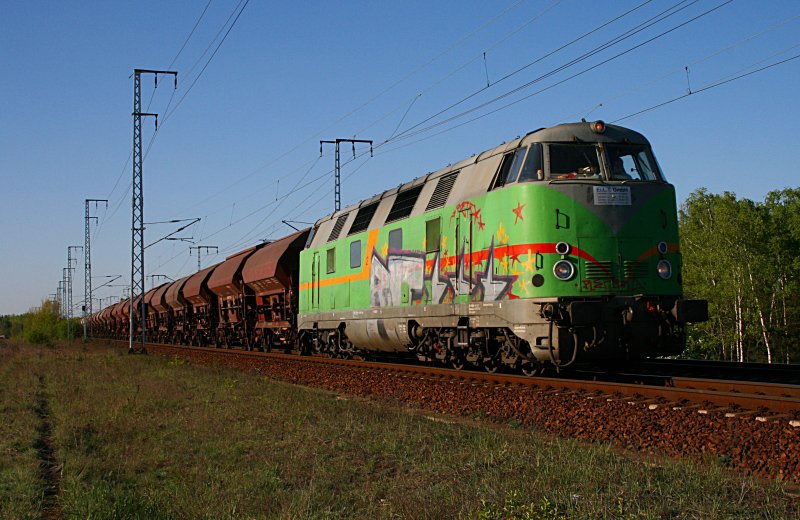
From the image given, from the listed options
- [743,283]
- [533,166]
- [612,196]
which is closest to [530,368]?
[612,196]

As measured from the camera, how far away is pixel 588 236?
1285 cm

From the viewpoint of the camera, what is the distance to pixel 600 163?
1352 centimetres

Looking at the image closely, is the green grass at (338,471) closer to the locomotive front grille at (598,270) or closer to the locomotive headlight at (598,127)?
the locomotive front grille at (598,270)

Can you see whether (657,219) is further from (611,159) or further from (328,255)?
(328,255)

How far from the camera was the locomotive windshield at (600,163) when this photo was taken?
1338 centimetres

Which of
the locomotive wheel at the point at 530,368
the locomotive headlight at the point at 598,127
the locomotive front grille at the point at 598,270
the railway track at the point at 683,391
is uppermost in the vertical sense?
the locomotive headlight at the point at 598,127

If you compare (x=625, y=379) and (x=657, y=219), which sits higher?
(x=657, y=219)

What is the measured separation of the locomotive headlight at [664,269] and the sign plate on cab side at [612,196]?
1180 mm

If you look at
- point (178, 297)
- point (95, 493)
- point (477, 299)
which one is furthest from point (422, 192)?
point (178, 297)

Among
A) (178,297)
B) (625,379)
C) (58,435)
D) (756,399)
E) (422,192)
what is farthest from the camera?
(178,297)

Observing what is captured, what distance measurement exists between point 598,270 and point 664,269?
4.20 ft

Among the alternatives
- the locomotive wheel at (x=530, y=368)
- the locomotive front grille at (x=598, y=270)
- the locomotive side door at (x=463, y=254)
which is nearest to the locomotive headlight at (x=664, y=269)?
the locomotive front grille at (x=598, y=270)

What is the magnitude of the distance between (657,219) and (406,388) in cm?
566

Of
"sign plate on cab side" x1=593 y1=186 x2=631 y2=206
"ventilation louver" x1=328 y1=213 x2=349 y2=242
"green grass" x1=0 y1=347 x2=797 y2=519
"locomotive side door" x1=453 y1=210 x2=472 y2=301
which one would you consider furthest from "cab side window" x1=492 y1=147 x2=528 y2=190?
"ventilation louver" x1=328 y1=213 x2=349 y2=242
